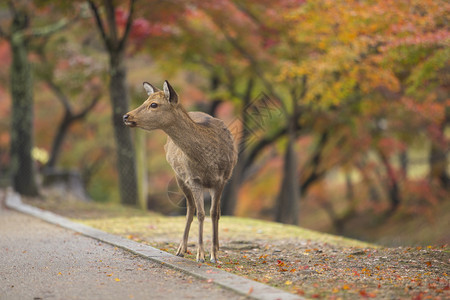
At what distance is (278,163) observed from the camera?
30078 millimetres

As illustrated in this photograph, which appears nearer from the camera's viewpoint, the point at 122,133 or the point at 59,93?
the point at 122,133

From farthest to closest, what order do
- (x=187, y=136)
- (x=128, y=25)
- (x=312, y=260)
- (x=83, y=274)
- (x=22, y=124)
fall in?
1. (x=22, y=124)
2. (x=128, y=25)
3. (x=312, y=260)
4. (x=187, y=136)
5. (x=83, y=274)

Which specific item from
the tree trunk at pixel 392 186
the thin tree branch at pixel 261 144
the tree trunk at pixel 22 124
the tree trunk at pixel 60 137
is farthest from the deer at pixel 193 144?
the tree trunk at pixel 60 137

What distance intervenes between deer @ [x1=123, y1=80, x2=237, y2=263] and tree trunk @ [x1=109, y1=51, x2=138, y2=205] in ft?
29.2

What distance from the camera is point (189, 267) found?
7.63 meters

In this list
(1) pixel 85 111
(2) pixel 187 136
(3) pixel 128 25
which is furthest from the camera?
(1) pixel 85 111

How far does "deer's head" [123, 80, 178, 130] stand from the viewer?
7.71 m

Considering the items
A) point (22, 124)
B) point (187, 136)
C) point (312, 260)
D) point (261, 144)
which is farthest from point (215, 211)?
point (261, 144)

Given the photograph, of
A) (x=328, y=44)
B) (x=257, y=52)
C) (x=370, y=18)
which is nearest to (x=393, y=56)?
(x=370, y=18)

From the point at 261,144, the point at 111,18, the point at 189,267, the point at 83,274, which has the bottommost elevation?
the point at 83,274

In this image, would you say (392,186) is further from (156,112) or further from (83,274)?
(83,274)

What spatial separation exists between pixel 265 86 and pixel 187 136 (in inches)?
544

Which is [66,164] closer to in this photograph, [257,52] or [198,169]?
[257,52]

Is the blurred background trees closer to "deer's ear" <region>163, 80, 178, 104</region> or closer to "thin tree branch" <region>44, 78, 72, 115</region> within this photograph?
"thin tree branch" <region>44, 78, 72, 115</region>
